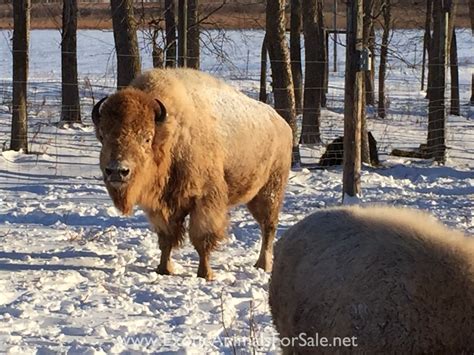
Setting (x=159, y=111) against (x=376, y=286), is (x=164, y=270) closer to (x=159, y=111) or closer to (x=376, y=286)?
(x=159, y=111)

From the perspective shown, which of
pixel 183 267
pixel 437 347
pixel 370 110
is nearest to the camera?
pixel 437 347

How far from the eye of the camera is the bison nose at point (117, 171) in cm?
781

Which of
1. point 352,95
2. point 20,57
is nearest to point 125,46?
point 20,57

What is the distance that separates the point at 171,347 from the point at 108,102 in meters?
2.97

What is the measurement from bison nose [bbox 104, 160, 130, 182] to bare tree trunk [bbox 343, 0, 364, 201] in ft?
14.6

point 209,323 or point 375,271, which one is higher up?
point 375,271

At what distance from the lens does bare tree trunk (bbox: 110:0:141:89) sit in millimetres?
14117

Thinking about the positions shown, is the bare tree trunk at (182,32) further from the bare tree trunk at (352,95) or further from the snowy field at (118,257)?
the bare tree trunk at (352,95)

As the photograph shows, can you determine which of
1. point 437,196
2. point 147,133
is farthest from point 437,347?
point 437,196

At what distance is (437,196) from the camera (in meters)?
12.8

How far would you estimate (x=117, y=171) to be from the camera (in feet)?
25.6

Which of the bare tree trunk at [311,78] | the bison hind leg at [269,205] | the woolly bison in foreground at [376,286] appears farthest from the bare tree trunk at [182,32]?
the woolly bison in foreground at [376,286]

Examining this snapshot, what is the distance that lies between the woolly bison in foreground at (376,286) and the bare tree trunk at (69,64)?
1516 centimetres

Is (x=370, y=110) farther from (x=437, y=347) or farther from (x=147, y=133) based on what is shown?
(x=437, y=347)
